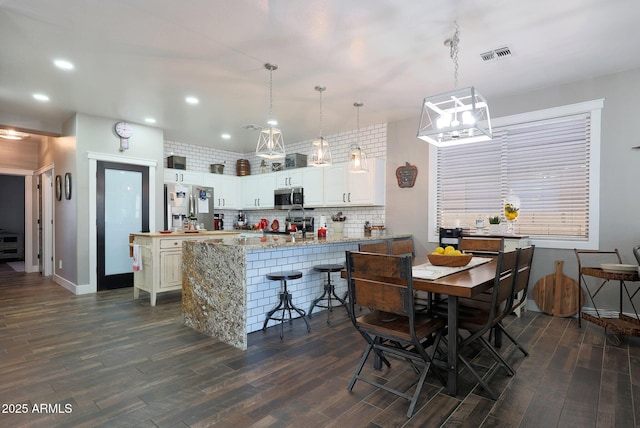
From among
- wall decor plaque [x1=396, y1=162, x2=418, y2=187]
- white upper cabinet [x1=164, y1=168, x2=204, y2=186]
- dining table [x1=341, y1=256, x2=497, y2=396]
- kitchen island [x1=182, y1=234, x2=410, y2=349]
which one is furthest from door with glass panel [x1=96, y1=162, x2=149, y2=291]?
dining table [x1=341, y1=256, x2=497, y2=396]

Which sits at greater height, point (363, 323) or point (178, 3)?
point (178, 3)


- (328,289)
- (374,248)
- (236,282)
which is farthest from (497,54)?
(236,282)

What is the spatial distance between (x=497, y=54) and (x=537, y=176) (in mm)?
1731

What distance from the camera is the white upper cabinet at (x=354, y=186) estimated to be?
16.9ft

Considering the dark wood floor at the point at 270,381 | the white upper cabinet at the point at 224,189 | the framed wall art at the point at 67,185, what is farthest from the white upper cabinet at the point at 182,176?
the dark wood floor at the point at 270,381

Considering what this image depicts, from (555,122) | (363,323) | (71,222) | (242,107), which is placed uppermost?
(242,107)

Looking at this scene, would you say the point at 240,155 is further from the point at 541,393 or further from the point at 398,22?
the point at 541,393

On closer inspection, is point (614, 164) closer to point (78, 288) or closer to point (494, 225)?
point (494, 225)

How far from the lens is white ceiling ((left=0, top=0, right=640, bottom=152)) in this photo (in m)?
2.43

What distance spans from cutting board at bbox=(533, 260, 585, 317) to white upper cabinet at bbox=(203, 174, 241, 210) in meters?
5.65

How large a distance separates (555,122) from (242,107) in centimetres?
395

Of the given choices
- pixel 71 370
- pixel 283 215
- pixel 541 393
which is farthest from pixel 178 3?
pixel 283 215

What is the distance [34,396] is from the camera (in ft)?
6.83

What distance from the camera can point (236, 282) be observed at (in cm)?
287
